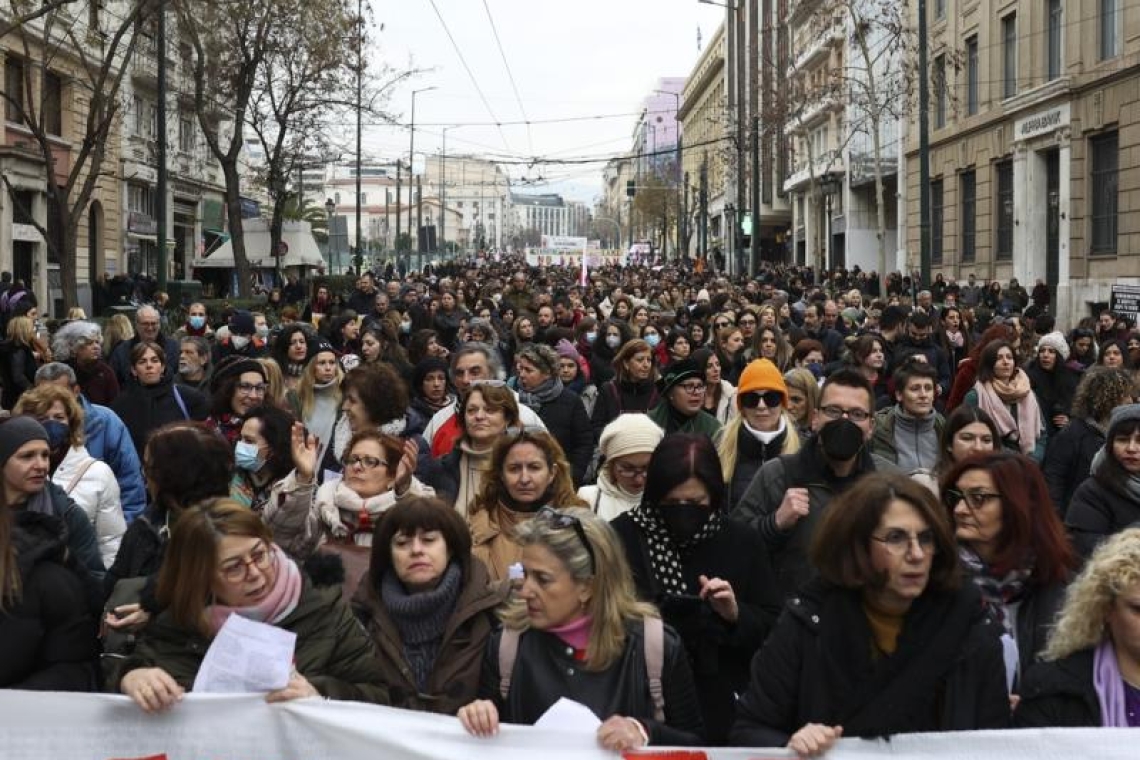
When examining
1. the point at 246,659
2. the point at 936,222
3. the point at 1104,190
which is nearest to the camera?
the point at 246,659

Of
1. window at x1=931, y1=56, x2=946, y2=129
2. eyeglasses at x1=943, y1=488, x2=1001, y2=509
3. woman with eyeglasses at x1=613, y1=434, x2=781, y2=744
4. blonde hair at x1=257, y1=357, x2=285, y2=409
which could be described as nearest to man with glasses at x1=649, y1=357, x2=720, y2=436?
blonde hair at x1=257, y1=357, x2=285, y2=409

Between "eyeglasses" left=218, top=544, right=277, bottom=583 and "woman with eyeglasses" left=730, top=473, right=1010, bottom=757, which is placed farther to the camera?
"eyeglasses" left=218, top=544, right=277, bottom=583

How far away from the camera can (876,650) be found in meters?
3.79

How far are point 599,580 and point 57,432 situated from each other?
3.47m

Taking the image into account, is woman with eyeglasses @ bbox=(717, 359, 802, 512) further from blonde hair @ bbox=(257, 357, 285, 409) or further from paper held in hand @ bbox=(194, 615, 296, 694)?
paper held in hand @ bbox=(194, 615, 296, 694)

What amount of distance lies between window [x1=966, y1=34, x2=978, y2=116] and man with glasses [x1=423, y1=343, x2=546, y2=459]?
33499 millimetres

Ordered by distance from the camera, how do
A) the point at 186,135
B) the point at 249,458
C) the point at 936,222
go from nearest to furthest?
the point at 249,458, the point at 936,222, the point at 186,135

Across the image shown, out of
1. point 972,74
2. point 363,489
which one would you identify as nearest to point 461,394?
point 363,489

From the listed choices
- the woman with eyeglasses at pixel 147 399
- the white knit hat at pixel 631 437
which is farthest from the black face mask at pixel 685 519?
the woman with eyeglasses at pixel 147 399

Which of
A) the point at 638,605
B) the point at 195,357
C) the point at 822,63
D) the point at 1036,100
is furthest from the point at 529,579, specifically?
the point at 822,63

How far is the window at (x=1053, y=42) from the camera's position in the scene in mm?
34188

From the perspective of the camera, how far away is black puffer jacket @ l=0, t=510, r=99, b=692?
4184mm

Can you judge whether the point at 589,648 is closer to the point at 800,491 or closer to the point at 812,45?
the point at 800,491

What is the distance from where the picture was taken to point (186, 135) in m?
51.1
